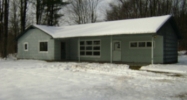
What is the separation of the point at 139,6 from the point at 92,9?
10355mm

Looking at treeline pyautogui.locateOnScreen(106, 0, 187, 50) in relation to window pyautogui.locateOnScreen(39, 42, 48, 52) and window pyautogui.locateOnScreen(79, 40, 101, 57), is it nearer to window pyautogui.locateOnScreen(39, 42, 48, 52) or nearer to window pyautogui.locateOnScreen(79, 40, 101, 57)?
window pyautogui.locateOnScreen(79, 40, 101, 57)

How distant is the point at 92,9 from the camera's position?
42.4 metres

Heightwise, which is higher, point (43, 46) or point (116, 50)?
point (43, 46)

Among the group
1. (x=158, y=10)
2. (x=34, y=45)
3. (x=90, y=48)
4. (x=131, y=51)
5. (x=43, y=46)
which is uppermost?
(x=158, y=10)

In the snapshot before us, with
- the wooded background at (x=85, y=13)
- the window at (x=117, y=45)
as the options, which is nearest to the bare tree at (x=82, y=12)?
the wooded background at (x=85, y=13)

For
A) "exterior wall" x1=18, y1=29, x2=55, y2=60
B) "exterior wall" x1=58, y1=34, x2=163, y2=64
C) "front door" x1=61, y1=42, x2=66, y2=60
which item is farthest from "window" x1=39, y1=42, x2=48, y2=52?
"exterior wall" x1=58, y1=34, x2=163, y2=64

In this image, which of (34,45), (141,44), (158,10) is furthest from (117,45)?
(158,10)

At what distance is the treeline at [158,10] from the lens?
35.4 meters

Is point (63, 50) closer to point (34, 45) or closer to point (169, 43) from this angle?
point (34, 45)

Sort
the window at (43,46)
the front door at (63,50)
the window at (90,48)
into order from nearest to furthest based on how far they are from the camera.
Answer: the window at (90,48)
the window at (43,46)
the front door at (63,50)

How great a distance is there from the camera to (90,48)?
1850cm

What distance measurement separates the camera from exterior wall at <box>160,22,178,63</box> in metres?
15.5

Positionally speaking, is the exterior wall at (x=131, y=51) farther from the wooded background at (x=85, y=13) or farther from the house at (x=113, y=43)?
the wooded background at (x=85, y=13)

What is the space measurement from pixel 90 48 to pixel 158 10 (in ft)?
→ 72.1
